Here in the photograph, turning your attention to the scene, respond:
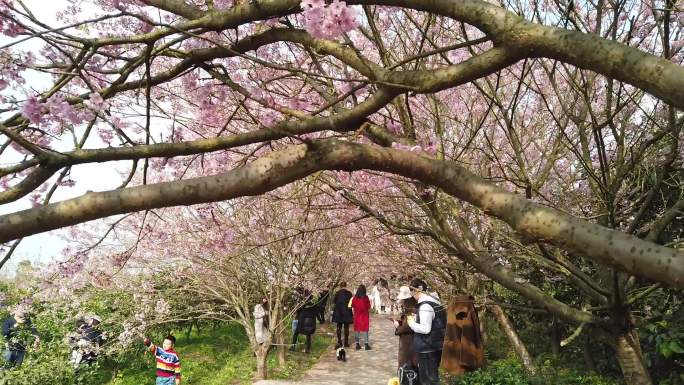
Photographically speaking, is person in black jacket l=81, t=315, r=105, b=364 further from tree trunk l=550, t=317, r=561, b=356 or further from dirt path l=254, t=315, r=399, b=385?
tree trunk l=550, t=317, r=561, b=356

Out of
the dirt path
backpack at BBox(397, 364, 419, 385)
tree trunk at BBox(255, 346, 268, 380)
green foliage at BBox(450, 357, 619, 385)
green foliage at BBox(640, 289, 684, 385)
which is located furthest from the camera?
tree trunk at BBox(255, 346, 268, 380)

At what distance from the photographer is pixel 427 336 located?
7160 mm

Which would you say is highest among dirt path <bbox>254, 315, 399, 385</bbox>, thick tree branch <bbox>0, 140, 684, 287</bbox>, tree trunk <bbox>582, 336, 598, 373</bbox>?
thick tree branch <bbox>0, 140, 684, 287</bbox>

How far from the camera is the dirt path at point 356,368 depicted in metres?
A: 10.1

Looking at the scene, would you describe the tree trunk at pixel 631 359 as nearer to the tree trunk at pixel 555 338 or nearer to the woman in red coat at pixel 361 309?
the tree trunk at pixel 555 338

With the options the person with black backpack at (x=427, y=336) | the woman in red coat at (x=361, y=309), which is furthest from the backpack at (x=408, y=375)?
the woman in red coat at (x=361, y=309)

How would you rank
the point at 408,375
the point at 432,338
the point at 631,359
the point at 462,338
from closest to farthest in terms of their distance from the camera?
the point at 631,359, the point at 462,338, the point at 432,338, the point at 408,375

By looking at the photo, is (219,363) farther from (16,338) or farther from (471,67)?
(471,67)

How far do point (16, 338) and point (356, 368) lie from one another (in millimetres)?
7254

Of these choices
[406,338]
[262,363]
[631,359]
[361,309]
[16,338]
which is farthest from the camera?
[361,309]

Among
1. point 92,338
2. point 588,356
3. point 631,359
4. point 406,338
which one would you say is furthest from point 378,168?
point 92,338

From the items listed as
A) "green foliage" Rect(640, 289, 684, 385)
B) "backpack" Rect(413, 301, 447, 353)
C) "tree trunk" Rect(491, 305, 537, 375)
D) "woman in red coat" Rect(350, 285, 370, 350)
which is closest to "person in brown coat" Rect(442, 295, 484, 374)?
"backpack" Rect(413, 301, 447, 353)

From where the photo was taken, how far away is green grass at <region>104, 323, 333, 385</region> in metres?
11.1

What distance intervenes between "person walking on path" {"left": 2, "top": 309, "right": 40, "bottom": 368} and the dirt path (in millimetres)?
5293
